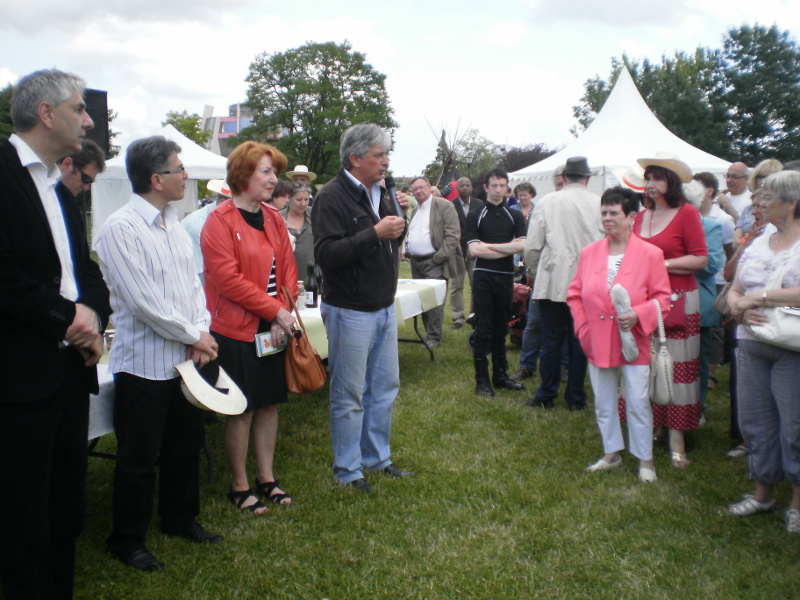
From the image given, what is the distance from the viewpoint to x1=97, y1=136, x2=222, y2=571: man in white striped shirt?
2.78 m

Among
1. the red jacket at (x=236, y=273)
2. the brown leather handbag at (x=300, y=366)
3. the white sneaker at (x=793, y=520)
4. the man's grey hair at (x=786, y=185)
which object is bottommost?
the white sneaker at (x=793, y=520)

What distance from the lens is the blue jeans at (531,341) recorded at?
6.36 m

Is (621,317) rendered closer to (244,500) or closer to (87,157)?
(244,500)

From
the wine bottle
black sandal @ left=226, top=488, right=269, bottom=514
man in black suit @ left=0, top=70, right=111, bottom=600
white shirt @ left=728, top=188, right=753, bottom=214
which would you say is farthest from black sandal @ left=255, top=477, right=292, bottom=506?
white shirt @ left=728, top=188, right=753, bottom=214

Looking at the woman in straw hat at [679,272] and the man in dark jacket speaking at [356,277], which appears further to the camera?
the woman in straw hat at [679,272]

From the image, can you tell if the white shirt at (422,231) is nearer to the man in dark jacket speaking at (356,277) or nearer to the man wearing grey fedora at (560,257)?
the man wearing grey fedora at (560,257)

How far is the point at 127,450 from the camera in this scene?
288cm

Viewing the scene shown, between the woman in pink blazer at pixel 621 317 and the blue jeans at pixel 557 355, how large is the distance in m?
1.14

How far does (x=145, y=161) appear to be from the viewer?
284 centimetres

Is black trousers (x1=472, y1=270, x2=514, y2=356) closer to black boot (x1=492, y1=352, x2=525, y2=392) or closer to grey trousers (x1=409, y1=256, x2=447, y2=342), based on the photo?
black boot (x1=492, y1=352, x2=525, y2=392)

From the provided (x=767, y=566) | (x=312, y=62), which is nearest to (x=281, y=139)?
(x=312, y=62)

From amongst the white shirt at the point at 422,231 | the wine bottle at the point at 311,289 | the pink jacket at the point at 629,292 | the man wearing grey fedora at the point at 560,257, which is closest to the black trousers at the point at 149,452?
the wine bottle at the point at 311,289

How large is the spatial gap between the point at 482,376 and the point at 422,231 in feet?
8.57

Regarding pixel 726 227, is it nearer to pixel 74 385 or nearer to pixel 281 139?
pixel 74 385
